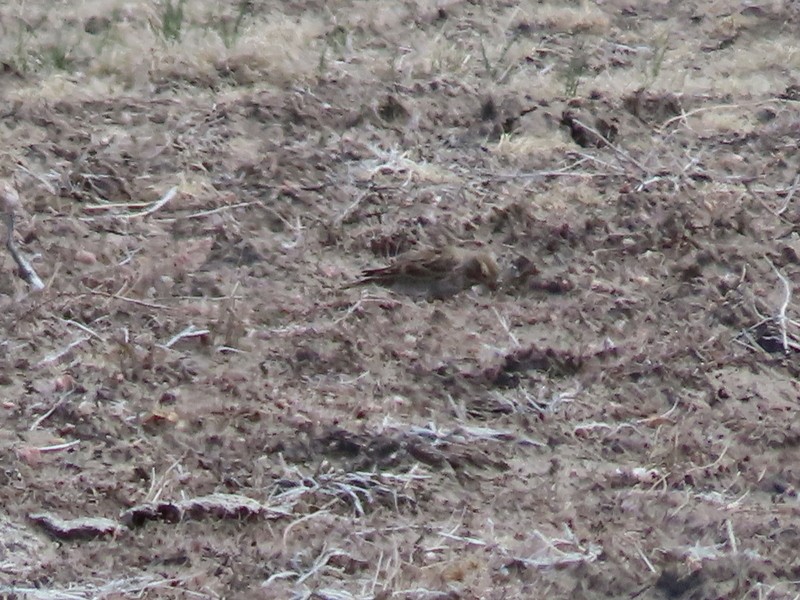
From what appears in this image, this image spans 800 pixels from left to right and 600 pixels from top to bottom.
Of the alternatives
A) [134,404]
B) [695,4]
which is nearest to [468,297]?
[134,404]

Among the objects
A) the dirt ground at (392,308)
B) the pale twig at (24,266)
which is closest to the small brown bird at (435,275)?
the dirt ground at (392,308)

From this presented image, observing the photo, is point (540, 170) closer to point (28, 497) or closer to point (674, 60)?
point (674, 60)

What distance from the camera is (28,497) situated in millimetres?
2654

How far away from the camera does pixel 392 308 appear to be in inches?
128

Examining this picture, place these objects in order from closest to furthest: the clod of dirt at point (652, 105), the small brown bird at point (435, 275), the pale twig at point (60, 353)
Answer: the pale twig at point (60, 353)
the small brown bird at point (435, 275)
the clod of dirt at point (652, 105)

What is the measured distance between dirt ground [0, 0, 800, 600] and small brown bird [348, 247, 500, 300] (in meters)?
0.04

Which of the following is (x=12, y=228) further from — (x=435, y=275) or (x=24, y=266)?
(x=435, y=275)

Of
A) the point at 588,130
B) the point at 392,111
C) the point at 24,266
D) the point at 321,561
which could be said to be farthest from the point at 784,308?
the point at 24,266

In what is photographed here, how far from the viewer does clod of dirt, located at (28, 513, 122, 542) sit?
2.60m

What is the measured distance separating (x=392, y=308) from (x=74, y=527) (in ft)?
3.47

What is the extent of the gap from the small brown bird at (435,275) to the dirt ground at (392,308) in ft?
0.14

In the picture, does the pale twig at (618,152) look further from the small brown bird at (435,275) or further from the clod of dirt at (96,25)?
the clod of dirt at (96,25)

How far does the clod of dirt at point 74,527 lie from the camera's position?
260cm

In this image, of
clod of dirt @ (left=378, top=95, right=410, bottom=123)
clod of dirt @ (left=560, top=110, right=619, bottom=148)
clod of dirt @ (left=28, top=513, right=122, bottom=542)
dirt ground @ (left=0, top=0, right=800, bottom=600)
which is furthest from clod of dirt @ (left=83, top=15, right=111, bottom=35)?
clod of dirt @ (left=28, top=513, right=122, bottom=542)
